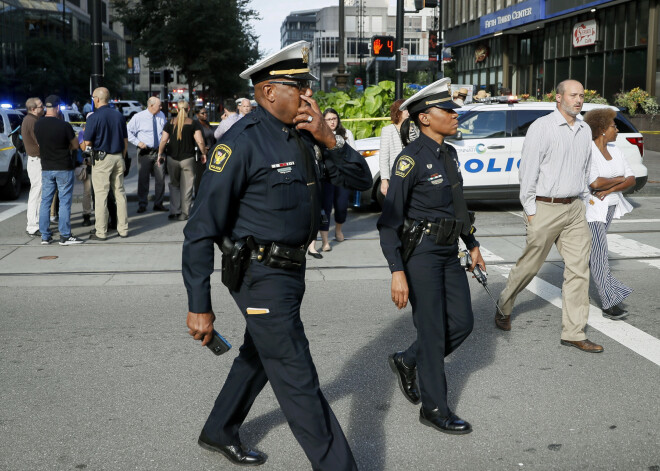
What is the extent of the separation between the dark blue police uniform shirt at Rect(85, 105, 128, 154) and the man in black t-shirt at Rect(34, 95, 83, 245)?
246 millimetres

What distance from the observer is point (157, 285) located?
8.00 metres

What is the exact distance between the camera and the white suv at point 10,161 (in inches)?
571

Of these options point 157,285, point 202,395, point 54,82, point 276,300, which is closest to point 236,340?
point 202,395

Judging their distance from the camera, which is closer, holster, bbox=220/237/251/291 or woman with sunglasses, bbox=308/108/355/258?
holster, bbox=220/237/251/291

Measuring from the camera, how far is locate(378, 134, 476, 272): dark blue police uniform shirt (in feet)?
13.7

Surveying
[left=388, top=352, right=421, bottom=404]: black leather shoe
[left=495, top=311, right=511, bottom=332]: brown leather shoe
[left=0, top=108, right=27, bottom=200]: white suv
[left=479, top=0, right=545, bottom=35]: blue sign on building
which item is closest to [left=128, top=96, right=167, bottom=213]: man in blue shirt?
[left=0, top=108, right=27, bottom=200]: white suv

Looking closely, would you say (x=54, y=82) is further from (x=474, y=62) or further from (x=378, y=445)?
(x=378, y=445)

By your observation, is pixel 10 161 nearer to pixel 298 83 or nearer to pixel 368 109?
pixel 368 109

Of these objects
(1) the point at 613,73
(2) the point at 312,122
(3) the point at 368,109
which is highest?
(1) the point at 613,73

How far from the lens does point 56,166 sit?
10.2m

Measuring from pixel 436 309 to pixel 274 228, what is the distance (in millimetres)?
1258

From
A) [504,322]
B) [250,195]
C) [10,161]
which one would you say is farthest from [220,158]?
[10,161]

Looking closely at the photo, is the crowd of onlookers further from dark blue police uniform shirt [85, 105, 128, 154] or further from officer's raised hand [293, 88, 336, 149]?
officer's raised hand [293, 88, 336, 149]

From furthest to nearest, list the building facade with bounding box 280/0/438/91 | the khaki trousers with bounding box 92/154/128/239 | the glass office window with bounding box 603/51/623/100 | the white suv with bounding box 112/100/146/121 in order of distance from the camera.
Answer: the building facade with bounding box 280/0/438/91, the white suv with bounding box 112/100/146/121, the glass office window with bounding box 603/51/623/100, the khaki trousers with bounding box 92/154/128/239
